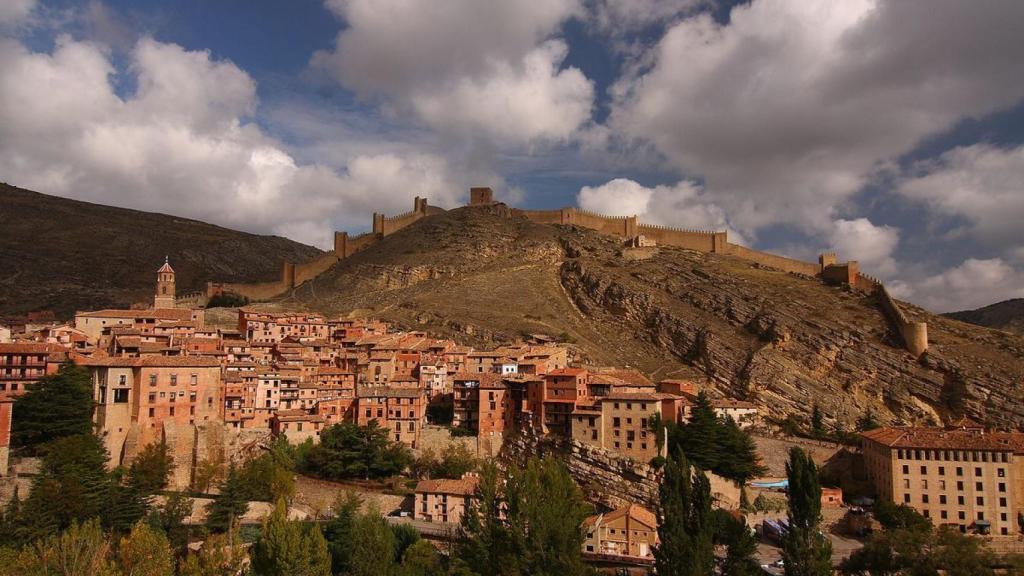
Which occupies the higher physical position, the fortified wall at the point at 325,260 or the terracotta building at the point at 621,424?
the fortified wall at the point at 325,260

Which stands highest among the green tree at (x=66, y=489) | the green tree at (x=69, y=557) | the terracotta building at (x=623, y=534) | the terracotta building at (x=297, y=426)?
the terracotta building at (x=297, y=426)

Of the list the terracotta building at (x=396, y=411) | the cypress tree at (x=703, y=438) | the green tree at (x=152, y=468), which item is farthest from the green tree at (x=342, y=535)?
the cypress tree at (x=703, y=438)

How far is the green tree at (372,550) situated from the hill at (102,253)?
82.8 m

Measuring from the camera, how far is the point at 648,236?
10919 centimetres

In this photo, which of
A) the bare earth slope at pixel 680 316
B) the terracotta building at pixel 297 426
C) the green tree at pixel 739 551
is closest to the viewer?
the green tree at pixel 739 551

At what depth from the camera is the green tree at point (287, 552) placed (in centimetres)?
2936

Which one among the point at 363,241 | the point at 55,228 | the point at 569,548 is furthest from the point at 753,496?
the point at 55,228

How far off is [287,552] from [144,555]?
481cm

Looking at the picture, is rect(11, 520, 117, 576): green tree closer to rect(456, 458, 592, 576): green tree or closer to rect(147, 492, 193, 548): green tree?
rect(147, 492, 193, 548): green tree

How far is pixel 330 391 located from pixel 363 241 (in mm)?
65325

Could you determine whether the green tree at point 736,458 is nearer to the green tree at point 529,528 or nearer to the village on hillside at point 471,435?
the village on hillside at point 471,435

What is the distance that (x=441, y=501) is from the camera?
43.4 m

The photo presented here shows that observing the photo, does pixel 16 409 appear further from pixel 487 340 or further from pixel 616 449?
pixel 487 340

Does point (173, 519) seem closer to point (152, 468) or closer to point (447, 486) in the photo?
point (152, 468)
